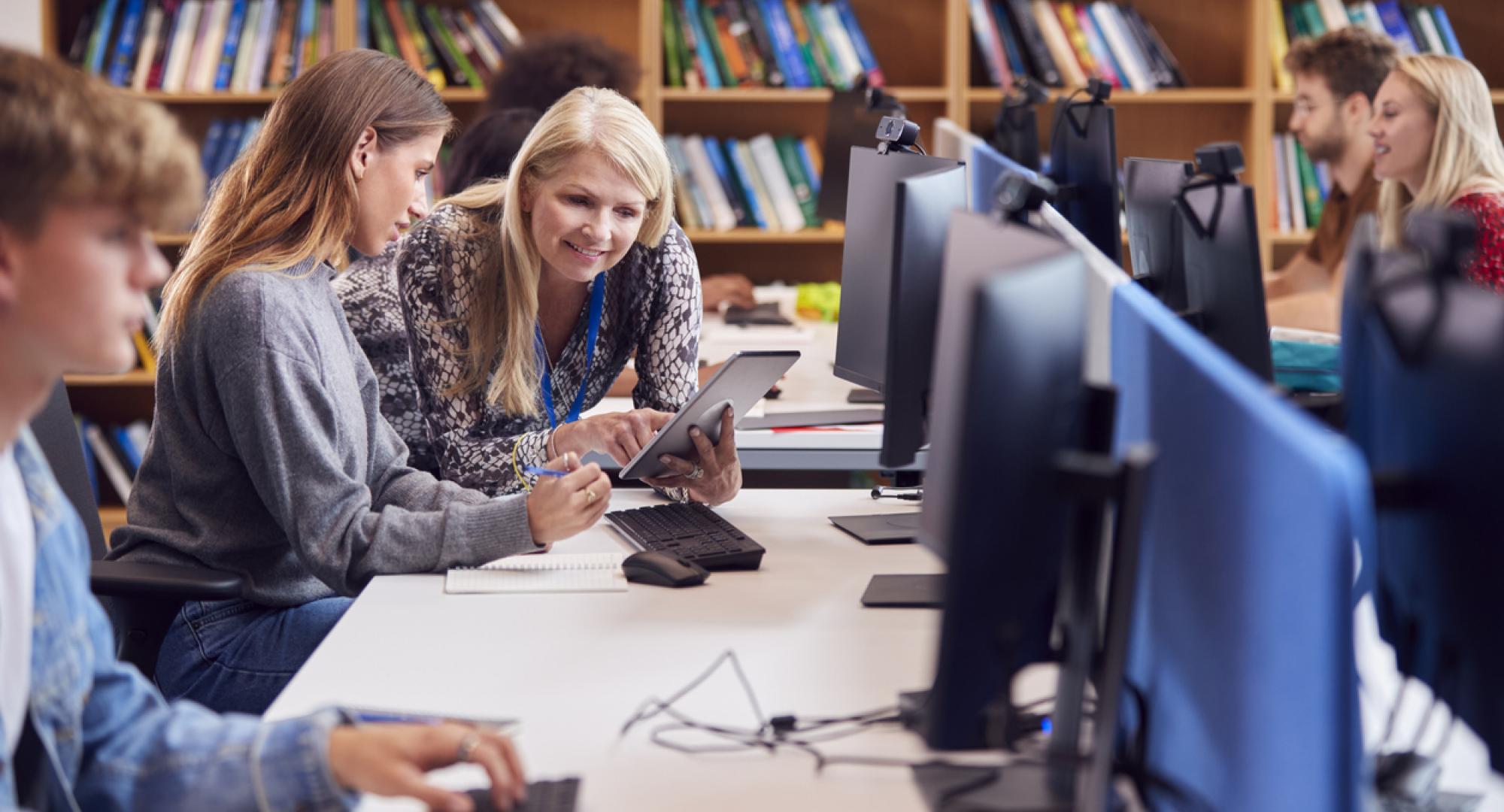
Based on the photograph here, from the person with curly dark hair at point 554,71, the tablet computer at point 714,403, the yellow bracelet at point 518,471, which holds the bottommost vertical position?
the yellow bracelet at point 518,471

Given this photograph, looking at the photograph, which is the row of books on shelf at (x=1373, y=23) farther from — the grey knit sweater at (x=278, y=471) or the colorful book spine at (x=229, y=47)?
the grey knit sweater at (x=278, y=471)

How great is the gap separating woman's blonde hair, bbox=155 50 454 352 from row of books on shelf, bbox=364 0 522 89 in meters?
2.44

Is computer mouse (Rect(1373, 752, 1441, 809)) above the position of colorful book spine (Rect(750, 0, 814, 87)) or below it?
below

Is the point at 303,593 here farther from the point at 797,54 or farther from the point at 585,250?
the point at 797,54

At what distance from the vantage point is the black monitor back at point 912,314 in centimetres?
150

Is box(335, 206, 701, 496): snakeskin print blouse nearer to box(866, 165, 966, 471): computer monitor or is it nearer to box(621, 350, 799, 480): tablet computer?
box(621, 350, 799, 480): tablet computer

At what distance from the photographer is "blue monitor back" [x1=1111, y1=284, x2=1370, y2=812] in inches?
28.4

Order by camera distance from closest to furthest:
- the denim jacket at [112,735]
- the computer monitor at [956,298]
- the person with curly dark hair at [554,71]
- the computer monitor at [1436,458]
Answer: the computer monitor at [1436,458] < the computer monitor at [956,298] < the denim jacket at [112,735] < the person with curly dark hair at [554,71]

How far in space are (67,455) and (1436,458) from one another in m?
1.62

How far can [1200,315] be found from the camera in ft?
5.18

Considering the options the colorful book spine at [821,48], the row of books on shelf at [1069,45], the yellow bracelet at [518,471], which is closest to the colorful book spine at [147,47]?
the colorful book spine at [821,48]

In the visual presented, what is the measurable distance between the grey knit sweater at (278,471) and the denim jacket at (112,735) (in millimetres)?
479

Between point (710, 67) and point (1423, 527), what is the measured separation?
11.7 feet

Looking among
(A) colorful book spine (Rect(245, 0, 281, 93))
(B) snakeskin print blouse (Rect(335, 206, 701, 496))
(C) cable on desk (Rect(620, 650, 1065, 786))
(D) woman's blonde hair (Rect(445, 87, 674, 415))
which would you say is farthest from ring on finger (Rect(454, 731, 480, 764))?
(A) colorful book spine (Rect(245, 0, 281, 93))
